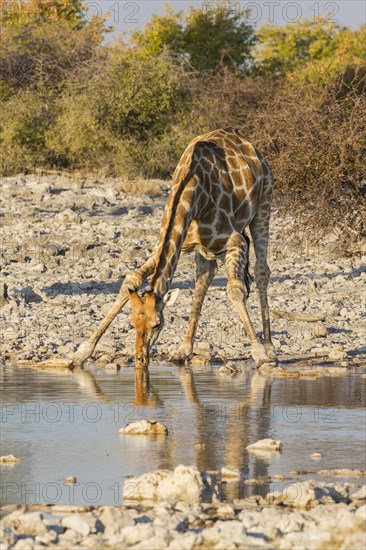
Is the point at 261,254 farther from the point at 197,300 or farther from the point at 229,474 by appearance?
the point at 229,474

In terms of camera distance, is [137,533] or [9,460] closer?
[137,533]

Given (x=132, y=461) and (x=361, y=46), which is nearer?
(x=132, y=461)

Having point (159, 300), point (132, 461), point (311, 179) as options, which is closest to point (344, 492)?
point (132, 461)

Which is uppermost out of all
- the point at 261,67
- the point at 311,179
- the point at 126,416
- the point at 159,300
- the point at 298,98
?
the point at 261,67

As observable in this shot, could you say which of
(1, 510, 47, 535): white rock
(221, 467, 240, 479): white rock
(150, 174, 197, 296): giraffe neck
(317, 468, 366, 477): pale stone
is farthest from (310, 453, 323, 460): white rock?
(150, 174, 197, 296): giraffe neck

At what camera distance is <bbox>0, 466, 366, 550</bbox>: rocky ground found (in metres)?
5.18

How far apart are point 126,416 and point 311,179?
1062cm

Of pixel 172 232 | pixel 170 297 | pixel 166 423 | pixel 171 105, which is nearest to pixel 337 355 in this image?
pixel 170 297

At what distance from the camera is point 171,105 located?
31.1m

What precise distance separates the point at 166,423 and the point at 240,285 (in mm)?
3399

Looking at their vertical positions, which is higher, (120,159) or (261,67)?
(261,67)

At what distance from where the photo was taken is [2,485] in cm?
655

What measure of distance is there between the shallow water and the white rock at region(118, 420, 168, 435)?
0.09 meters

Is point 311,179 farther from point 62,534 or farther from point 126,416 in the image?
point 62,534
